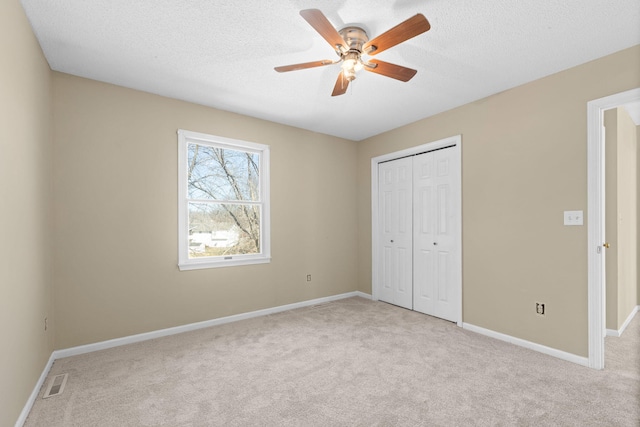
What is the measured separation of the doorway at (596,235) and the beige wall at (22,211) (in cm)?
404

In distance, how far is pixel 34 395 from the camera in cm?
208

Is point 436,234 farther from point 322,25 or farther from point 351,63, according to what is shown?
point 322,25

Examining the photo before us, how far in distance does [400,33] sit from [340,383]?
7.94 ft

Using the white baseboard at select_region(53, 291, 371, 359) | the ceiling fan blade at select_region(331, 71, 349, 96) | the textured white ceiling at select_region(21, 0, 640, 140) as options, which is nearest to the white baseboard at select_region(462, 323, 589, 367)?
the white baseboard at select_region(53, 291, 371, 359)

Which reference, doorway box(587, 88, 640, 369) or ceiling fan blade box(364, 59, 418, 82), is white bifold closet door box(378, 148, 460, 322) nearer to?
doorway box(587, 88, 640, 369)

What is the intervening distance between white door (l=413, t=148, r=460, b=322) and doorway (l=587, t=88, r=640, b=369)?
120 cm

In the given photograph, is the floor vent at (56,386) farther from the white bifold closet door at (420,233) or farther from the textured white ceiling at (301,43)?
the white bifold closet door at (420,233)

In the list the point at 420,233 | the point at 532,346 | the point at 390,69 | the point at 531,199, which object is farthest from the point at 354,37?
the point at 532,346

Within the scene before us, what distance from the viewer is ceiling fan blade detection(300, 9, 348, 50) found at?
5.24 feet

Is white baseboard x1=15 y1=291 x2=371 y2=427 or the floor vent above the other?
white baseboard x1=15 y1=291 x2=371 y2=427

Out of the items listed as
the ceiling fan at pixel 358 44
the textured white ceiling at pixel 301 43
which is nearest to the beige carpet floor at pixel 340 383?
the ceiling fan at pixel 358 44

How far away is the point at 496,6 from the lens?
1.90 meters

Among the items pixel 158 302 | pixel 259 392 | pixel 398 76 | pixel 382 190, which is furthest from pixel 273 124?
pixel 259 392

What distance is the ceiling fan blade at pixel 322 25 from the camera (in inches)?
62.9
